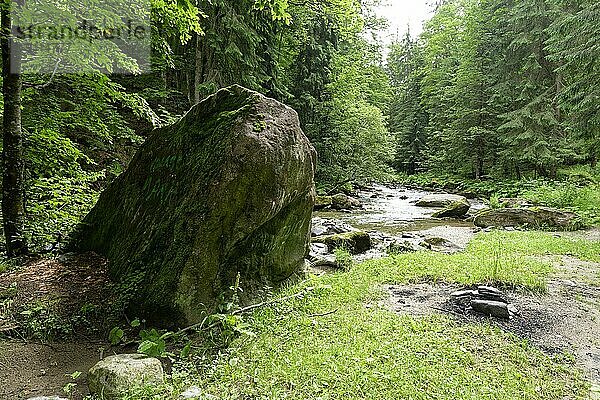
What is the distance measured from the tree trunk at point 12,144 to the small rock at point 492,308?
19.6 feet

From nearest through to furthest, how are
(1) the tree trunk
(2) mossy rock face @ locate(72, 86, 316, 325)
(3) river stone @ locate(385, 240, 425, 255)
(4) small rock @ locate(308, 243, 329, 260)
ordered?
(2) mossy rock face @ locate(72, 86, 316, 325) < (1) the tree trunk < (4) small rock @ locate(308, 243, 329, 260) < (3) river stone @ locate(385, 240, 425, 255)

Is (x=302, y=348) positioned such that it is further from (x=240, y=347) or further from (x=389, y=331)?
(x=389, y=331)

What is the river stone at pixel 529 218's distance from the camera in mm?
11012

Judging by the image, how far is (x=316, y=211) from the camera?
55.8 feet

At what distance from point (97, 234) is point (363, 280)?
4096mm

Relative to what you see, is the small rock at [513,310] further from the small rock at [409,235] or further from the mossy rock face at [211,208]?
the small rock at [409,235]

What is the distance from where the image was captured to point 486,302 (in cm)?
472

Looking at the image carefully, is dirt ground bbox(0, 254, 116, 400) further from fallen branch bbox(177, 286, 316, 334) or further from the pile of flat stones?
the pile of flat stones

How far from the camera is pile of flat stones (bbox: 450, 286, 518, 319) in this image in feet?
15.1

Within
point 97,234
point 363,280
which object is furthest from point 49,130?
point 363,280

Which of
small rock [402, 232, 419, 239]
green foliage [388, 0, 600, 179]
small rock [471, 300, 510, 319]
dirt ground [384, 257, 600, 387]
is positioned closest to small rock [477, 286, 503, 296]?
dirt ground [384, 257, 600, 387]

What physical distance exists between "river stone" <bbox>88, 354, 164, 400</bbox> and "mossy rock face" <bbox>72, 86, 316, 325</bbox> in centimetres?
89

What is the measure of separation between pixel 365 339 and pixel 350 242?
5258 mm

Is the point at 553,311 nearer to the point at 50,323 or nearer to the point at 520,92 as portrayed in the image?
the point at 50,323
